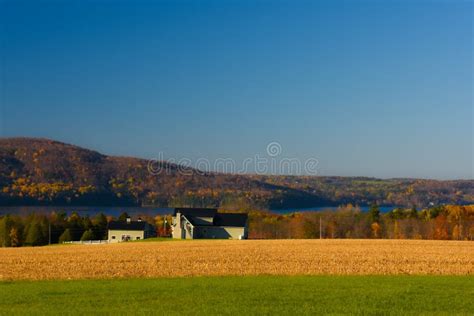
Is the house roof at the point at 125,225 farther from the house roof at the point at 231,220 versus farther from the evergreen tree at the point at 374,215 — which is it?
the evergreen tree at the point at 374,215

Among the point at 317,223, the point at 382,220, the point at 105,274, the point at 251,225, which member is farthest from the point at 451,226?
the point at 105,274

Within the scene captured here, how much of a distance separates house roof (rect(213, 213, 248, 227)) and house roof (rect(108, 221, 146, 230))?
1168 cm

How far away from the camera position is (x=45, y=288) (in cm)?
2391

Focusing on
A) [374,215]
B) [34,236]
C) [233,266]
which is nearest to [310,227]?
[374,215]

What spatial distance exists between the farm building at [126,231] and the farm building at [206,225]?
6.15 m

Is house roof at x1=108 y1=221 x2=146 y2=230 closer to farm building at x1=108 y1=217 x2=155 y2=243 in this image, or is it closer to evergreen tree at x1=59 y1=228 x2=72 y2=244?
farm building at x1=108 y1=217 x2=155 y2=243

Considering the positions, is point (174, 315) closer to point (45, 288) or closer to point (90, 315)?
point (90, 315)

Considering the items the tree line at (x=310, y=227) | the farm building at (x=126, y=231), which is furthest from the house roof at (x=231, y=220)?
the farm building at (x=126, y=231)

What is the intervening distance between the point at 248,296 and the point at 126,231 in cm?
7146

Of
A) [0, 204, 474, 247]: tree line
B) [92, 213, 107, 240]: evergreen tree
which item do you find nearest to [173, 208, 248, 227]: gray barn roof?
[0, 204, 474, 247]: tree line

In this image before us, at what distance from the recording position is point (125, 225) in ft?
298

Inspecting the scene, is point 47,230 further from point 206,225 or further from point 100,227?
point 206,225

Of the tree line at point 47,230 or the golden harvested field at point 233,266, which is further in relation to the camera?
the tree line at point 47,230

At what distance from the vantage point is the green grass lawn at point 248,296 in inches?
694
